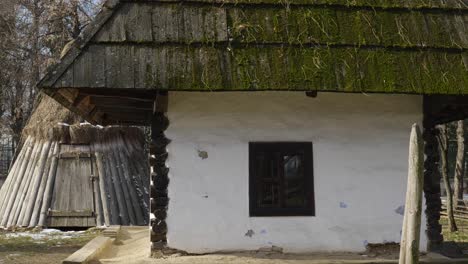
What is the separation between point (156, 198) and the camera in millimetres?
8000

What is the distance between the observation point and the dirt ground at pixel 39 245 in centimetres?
1253

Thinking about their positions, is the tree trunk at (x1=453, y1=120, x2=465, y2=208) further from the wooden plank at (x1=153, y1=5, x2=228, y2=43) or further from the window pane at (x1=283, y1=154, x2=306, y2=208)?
the wooden plank at (x1=153, y1=5, x2=228, y2=43)

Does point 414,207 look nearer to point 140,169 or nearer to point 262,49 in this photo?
point 262,49

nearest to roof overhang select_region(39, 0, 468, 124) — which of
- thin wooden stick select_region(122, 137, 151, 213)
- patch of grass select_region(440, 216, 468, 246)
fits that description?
patch of grass select_region(440, 216, 468, 246)

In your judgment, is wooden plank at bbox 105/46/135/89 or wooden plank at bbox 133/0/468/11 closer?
wooden plank at bbox 105/46/135/89

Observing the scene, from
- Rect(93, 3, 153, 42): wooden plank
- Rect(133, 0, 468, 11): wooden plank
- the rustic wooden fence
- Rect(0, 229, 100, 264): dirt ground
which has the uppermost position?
Rect(133, 0, 468, 11): wooden plank

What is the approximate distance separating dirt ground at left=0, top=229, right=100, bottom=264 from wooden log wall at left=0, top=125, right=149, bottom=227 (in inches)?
29.9

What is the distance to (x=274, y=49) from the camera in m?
7.75

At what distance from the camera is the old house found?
298 inches

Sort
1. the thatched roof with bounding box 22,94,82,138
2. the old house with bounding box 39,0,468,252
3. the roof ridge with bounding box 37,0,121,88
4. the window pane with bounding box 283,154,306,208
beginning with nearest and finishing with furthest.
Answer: the roof ridge with bounding box 37,0,121,88
the old house with bounding box 39,0,468,252
the window pane with bounding box 283,154,306,208
the thatched roof with bounding box 22,94,82,138

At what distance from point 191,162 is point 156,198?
69 centimetres

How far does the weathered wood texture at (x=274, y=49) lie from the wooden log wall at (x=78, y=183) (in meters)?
11.0

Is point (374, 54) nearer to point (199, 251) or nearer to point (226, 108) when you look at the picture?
point (226, 108)

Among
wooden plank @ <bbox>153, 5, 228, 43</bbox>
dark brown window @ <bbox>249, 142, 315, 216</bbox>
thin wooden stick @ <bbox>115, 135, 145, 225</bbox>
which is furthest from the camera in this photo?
thin wooden stick @ <bbox>115, 135, 145, 225</bbox>
